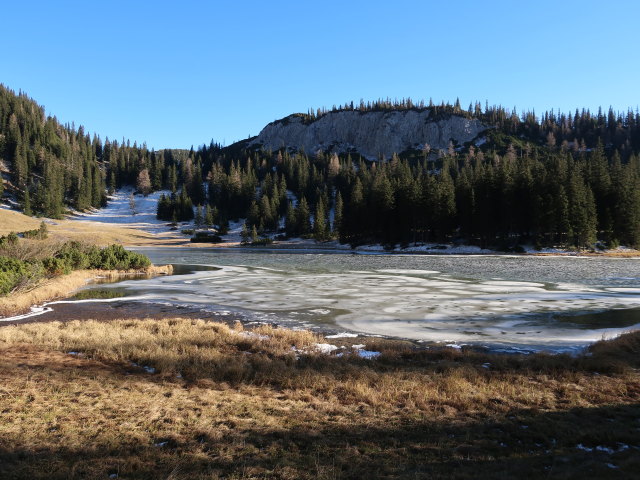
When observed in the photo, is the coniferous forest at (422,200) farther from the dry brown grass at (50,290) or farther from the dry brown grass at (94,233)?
the dry brown grass at (50,290)

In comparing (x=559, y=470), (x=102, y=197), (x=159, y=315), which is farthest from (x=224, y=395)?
(x=102, y=197)

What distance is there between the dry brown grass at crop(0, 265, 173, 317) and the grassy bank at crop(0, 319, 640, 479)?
951cm

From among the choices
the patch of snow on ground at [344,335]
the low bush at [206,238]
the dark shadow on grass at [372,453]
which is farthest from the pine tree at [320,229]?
the dark shadow on grass at [372,453]

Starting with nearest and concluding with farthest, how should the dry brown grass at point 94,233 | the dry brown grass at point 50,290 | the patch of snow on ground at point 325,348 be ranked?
1. the patch of snow on ground at point 325,348
2. the dry brown grass at point 50,290
3. the dry brown grass at point 94,233

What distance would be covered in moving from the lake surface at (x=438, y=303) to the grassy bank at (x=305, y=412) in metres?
3.61

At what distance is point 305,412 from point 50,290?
24.7 m

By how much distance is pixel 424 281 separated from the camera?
1329 inches

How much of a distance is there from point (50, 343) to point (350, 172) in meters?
151

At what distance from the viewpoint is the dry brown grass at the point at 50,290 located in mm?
20328

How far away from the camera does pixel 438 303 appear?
23234 millimetres

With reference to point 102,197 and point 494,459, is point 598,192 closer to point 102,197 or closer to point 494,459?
point 494,459

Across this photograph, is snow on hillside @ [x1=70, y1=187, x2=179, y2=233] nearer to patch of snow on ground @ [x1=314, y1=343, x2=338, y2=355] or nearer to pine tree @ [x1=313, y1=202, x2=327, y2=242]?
pine tree @ [x1=313, y1=202, x2=327, y2=242]

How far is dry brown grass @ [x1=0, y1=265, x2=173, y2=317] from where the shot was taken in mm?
20328

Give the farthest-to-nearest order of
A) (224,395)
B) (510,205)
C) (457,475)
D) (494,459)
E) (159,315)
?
(510,205)
(159,315)
(224,395)
(494,459)
(457,475)
